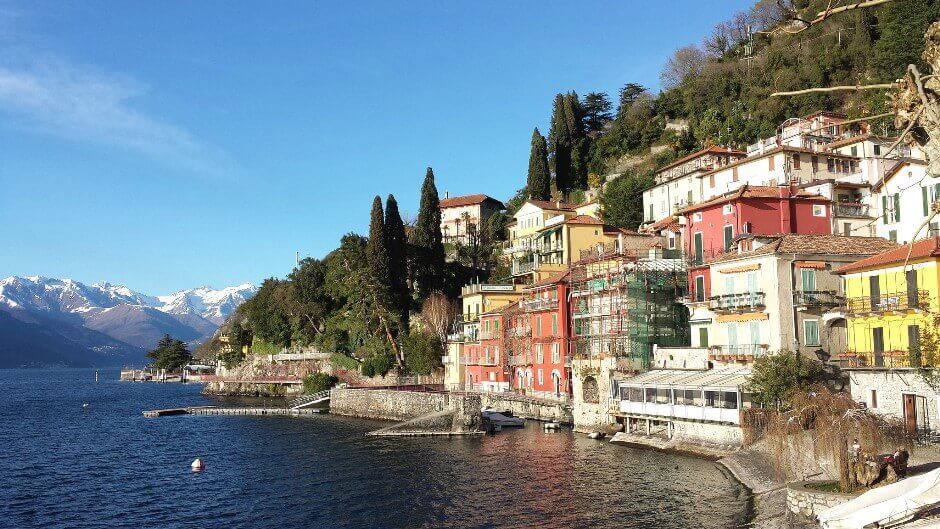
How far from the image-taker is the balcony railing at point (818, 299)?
143ft

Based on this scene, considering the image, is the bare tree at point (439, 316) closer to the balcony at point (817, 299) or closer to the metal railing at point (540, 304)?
the metal railing at point (540, 304)

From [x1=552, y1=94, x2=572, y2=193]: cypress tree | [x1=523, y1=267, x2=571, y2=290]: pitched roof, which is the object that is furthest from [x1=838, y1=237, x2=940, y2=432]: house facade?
[x1=552, y1=94, x2=572, y2=193]: cypress tree

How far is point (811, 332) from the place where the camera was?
143 feet

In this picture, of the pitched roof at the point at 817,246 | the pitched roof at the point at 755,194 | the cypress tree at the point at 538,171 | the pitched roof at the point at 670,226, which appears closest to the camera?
the pitched roof at the point at 817,246

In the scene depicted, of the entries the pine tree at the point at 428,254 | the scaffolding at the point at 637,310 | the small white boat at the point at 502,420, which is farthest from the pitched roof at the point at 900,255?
the pine tree at the point at 428,254

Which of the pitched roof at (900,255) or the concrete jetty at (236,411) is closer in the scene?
the pitched roof at (900,255)

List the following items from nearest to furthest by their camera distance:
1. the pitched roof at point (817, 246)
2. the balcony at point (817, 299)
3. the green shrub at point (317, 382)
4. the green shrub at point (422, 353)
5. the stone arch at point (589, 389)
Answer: the balcony at point (817, 299) → the pitched roof at point (817, 246) → the stone arch at point (589, 389) → the green shrub at point (422, 353) → the green shrub at point (317, 382)

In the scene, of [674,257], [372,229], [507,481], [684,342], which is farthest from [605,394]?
[372,229]

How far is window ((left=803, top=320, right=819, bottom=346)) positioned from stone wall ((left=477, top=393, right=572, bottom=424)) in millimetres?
20422

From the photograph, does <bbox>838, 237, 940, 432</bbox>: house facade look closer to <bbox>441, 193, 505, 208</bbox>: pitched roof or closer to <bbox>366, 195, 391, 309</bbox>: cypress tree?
<bbox>366, 195, 391, 309</bbox>: cypress tree

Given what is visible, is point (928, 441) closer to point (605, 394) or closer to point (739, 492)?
point (739, 492)

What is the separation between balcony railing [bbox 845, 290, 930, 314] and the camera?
36.5 meters

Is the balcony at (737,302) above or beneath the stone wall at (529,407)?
above

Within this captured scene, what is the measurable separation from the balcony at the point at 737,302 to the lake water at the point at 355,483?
997 cm
